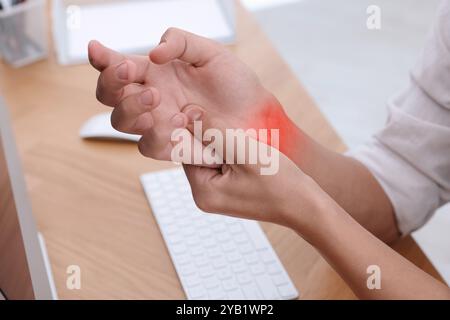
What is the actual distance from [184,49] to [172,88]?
0.21 ft

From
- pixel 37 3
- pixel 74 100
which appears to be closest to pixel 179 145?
pixel 74 100

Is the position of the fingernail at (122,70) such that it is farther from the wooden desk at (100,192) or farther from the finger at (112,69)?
the wooden desk at (100,192)

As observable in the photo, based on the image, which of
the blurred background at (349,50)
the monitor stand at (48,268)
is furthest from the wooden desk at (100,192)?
the blurred background at (349,50)

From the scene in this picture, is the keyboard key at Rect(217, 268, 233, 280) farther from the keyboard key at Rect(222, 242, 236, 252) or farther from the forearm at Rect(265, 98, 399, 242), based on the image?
the forearm at Rect(265, 98, 399, 242)

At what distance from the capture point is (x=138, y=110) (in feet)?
2.01

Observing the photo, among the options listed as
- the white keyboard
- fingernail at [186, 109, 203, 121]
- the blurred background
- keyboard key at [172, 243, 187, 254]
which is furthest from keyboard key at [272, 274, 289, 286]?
the blurred background

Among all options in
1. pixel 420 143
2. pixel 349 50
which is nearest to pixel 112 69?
pixel 420 143

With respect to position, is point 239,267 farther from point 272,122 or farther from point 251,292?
point 272,122

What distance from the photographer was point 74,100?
1.06 m

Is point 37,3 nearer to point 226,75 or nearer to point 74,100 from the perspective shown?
point 74,100

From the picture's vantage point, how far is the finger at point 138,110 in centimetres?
60

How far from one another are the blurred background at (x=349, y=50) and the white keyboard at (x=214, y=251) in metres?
1.11

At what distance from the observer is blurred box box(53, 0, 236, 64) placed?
1.14 metres

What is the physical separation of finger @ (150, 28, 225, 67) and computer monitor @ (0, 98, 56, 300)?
18 cm
